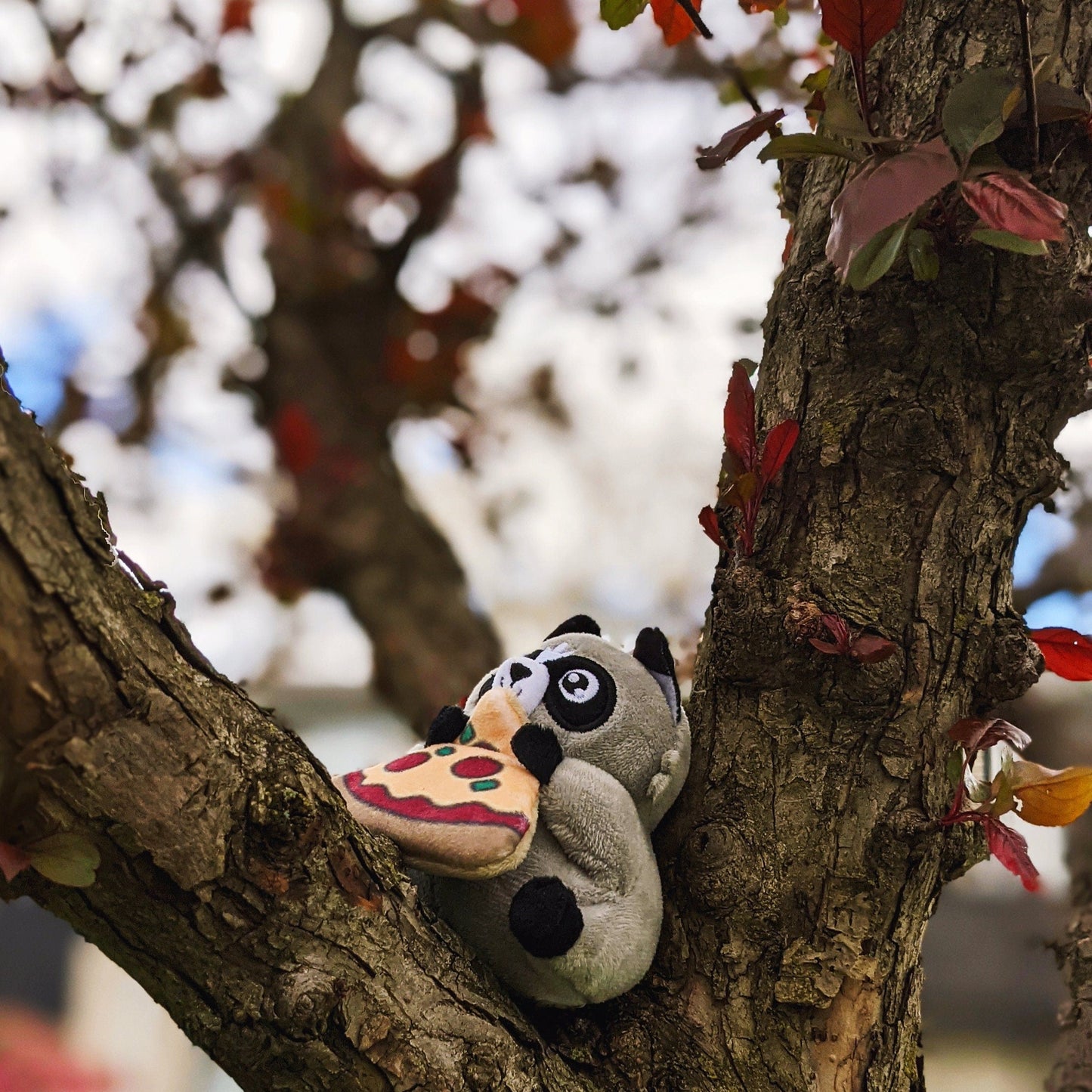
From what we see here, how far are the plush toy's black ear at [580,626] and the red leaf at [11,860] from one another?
25.5 inches

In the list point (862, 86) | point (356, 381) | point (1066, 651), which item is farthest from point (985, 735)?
point (356, 381)

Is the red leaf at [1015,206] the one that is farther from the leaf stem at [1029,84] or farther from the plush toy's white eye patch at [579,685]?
the plush toy's white eye patch at [579,685]

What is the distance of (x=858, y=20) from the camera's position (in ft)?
3.17

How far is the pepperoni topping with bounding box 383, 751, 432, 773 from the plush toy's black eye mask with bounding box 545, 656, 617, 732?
0.49 feet

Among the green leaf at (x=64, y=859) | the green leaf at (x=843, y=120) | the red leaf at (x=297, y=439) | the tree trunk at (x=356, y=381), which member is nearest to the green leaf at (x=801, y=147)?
the green leaf at (x=843, y=120)

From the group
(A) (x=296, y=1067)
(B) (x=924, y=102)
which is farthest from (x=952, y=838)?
(B) (x=924, y=102)

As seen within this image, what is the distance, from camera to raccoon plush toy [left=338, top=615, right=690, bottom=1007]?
0.93m

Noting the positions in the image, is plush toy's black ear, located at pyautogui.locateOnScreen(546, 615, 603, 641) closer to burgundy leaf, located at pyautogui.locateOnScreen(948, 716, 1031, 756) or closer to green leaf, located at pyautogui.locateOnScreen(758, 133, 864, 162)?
burgundy leaf, located at pyautogui.locateOnScreen(948, 716, 1031, 756)

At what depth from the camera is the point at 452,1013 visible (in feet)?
3.01

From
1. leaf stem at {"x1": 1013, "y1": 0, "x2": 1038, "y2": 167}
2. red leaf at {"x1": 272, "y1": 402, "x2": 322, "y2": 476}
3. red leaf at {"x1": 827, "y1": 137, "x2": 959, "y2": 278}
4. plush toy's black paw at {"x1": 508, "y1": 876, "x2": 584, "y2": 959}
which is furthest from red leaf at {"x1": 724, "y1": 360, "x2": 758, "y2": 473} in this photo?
red leaf at {"x1": 272, "y1": 402, "x2": 322, "y2": 476}

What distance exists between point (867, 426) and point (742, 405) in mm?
151

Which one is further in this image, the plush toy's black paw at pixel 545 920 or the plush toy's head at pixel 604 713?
the plush toy's head at pixel 604 713

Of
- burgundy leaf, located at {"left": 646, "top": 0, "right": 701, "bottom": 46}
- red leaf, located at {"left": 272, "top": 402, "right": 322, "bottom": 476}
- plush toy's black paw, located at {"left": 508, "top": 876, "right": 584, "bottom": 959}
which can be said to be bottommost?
plush toy's black paw, located at {"left": 508, "top": 876, "right": 584, "bottom": 959}

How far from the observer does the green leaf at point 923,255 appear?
1015 millimetres
